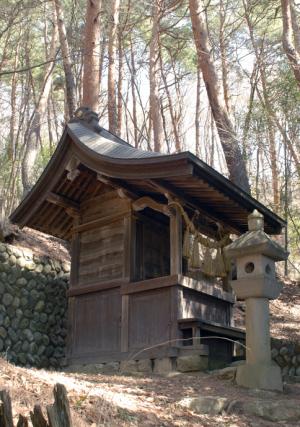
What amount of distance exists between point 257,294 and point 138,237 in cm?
314

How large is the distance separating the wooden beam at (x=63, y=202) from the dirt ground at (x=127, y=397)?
4.20 metres

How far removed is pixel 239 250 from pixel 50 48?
1505cm

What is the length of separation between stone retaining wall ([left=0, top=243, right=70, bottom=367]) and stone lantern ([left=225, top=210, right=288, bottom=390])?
474 cm

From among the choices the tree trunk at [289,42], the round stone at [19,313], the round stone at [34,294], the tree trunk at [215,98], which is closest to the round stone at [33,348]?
the round stone at [19,313]

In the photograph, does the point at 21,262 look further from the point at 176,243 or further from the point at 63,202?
the point at 176,243

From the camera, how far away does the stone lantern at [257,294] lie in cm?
698

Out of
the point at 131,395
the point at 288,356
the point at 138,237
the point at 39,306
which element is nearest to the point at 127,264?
the point at 138,237

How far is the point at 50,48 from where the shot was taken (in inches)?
786

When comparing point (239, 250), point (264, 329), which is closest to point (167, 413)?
point (264, 329)

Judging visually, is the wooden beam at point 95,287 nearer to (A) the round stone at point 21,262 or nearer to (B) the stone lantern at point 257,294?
(A) the round stone at point 21,262

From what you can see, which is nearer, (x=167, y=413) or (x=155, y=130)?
(x=167, y=413)

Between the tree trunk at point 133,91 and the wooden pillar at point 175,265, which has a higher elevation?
A: the tree trunk at point 133,91

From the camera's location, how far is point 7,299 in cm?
1041

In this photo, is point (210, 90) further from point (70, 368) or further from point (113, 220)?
point (70, 368)
